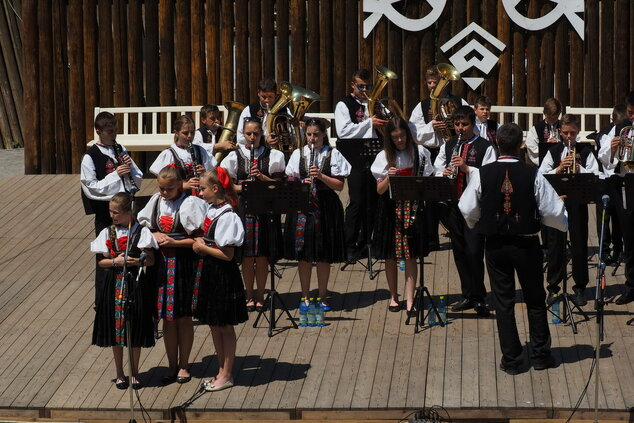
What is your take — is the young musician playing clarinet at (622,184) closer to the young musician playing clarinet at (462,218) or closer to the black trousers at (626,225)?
the black trousers at (626,225)

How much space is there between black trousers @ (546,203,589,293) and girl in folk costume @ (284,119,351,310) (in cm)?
183

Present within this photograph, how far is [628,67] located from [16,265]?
26.3ft

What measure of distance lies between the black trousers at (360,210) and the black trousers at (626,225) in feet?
7.58

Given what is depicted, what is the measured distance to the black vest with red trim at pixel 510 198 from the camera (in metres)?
A: 8.71

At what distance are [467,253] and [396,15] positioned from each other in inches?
223

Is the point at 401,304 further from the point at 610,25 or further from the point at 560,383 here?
the point at 610,25

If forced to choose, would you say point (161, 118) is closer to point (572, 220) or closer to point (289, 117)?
point (289, 117)

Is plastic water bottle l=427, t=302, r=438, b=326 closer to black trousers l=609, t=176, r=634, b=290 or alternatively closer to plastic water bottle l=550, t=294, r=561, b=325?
plastic water bottle l=550, t=294, r=561, b=325

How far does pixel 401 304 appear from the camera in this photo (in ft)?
35.7

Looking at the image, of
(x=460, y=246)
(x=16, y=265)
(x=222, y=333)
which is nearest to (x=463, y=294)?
(x=460, y=246)

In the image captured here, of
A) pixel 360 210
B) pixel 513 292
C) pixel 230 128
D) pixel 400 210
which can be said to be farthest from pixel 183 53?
pixel 513 292

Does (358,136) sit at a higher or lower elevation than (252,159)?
higher

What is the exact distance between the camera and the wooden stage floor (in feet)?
28.2

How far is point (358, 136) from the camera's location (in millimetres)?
12070
